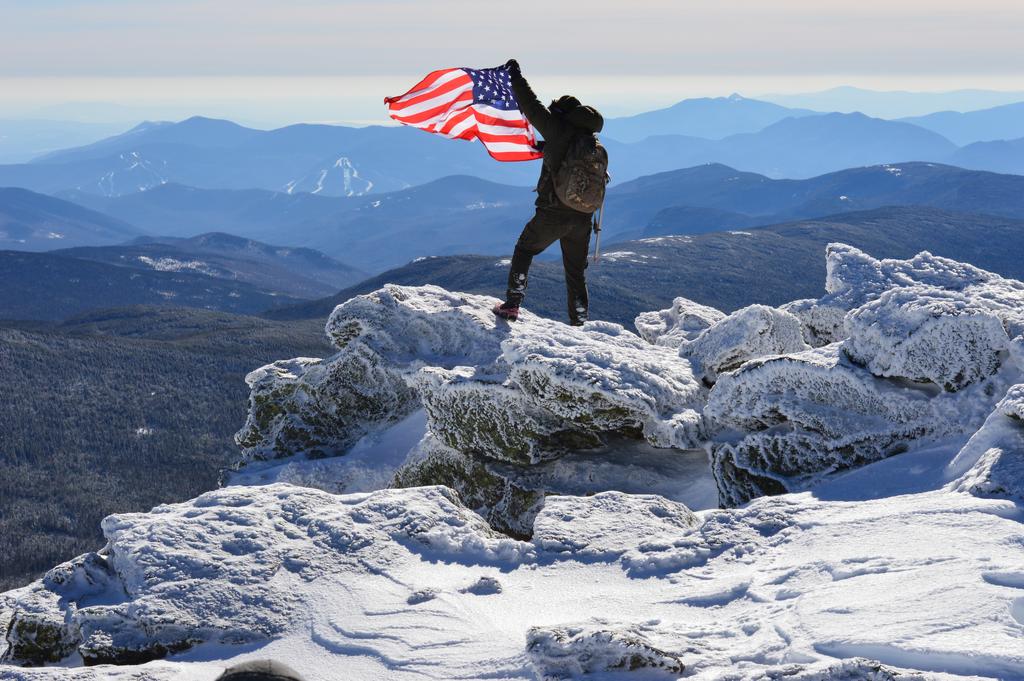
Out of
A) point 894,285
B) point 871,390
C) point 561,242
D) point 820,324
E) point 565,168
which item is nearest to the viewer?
point 871,390

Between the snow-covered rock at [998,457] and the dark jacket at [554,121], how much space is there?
806 centimetres

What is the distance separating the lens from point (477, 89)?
17547 mm

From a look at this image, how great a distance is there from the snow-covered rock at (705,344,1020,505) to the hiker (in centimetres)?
423

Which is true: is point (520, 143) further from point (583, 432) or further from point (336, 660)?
point (336, 660)

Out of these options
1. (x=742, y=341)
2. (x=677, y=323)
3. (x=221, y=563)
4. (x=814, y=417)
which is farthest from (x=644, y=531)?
(x=677, y=323)

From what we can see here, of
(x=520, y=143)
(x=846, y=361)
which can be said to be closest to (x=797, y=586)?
(x=846, y=361)

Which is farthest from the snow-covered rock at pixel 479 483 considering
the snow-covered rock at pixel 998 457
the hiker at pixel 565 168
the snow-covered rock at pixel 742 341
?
the snow-covered rock at pixel 998 457

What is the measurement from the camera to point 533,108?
14.4 metres

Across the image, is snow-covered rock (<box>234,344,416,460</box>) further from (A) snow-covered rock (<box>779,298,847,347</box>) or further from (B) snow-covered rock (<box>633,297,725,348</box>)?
(A) snow-covered rock (<box>779,298,847,347</box>)

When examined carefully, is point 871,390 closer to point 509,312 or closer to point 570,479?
point 570,479

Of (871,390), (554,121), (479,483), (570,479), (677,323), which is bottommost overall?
(479,483)

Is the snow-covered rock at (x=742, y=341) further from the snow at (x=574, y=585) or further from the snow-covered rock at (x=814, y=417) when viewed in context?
the snow at (x=574, y=585)

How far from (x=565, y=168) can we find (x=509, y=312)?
456 cm

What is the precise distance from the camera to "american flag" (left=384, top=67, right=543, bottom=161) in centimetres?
1750
